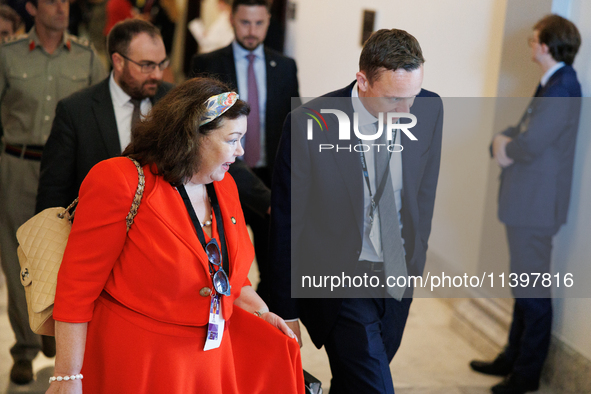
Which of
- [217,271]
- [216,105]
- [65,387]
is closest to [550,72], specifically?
[216,105]

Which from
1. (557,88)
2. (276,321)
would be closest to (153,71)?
(276,321)

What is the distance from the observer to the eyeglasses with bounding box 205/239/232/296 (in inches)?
66.6

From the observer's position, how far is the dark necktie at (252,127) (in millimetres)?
3700

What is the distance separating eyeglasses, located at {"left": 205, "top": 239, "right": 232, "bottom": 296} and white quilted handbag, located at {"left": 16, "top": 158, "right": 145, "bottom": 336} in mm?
226

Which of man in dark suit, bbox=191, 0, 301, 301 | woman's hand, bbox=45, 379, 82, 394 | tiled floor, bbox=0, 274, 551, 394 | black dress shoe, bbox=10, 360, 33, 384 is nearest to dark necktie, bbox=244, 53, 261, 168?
man in dark suit, bbox=191, 0, 301, 301

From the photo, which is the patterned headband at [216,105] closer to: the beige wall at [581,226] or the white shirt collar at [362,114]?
the white shirt collar at [362,114]

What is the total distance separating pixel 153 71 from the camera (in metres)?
2.63

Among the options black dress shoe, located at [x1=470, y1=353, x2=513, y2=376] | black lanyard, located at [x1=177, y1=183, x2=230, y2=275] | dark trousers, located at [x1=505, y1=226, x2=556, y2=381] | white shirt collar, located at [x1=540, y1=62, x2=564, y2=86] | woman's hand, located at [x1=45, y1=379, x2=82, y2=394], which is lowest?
black dress shoe, located at [x1=470, y1=353, x2=513, y2=376]

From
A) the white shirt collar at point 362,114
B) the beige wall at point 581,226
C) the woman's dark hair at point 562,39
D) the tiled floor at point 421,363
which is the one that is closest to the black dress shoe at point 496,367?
the tiled floor at point 421,363

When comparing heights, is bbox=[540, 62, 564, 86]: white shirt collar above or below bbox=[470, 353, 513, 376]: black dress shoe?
above

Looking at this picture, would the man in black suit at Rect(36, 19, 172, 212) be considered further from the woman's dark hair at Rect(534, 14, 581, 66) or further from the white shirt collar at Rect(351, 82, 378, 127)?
the woman's dark hair at Rect(534, 14, 581, 66)

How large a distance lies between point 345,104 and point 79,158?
1144mm

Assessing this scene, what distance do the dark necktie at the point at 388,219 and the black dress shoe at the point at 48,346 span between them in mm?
2033

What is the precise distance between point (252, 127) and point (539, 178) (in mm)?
1627
